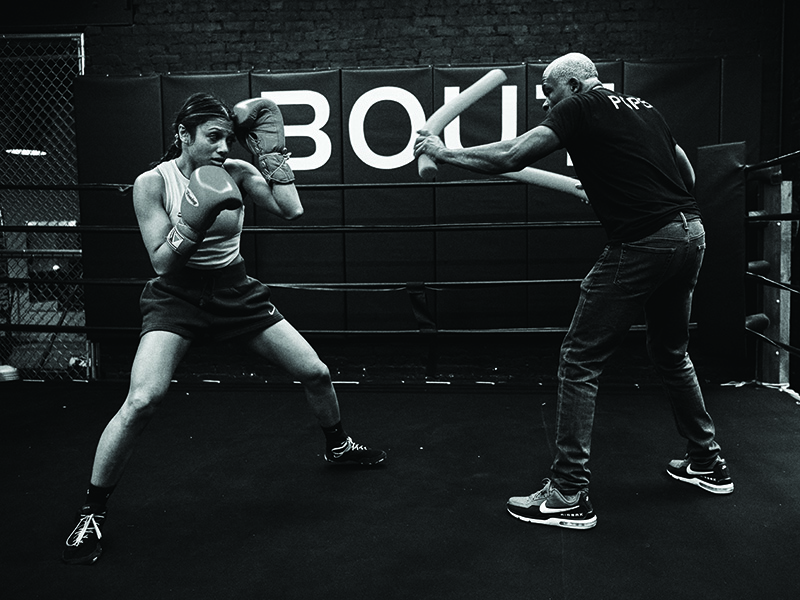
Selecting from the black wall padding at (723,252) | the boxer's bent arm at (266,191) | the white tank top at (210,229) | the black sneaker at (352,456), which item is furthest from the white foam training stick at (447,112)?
the black wall padding at (723,252)

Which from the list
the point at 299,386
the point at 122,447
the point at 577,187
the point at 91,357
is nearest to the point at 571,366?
the point at 577,187

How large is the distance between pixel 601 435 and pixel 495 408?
58 cm

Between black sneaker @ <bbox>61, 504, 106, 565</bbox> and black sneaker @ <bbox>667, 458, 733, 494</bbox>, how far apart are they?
1.73 metres

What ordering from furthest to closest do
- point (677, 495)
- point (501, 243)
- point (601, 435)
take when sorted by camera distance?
point (501, 243)
point (601, 435)
point (677, 495)

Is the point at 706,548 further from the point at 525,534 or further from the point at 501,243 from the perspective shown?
the point at 501,243

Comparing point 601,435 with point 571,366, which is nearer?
point 571,366

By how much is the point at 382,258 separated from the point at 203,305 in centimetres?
225

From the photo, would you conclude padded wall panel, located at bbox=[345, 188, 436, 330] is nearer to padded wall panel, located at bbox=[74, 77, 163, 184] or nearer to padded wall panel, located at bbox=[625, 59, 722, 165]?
padded wall panel, located at bbox=[74, 77, 163, 184]

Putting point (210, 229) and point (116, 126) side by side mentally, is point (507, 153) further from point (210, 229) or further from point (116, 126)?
point (116, 126)

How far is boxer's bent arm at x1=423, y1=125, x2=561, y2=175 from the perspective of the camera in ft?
5.88

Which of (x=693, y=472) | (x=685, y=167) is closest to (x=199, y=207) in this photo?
(x=685, y=167)

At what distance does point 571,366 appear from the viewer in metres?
1.94

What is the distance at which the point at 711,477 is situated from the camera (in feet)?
7.05

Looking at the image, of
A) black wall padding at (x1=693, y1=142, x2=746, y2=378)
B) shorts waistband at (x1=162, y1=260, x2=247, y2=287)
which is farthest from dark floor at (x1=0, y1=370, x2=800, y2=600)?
shorts waistband at (x1=162, y1=260, x2=247, y2=287)
